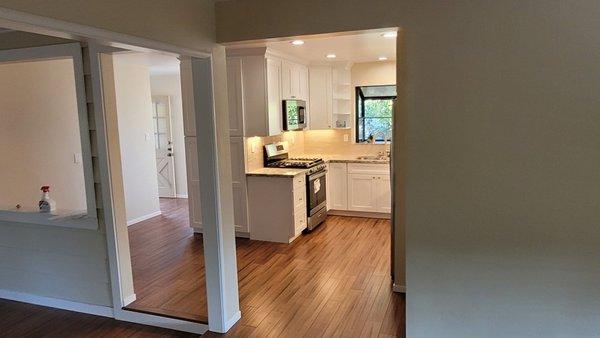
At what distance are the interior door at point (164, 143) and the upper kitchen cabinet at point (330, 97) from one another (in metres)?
3.07

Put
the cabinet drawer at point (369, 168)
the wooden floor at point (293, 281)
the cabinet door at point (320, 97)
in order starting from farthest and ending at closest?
the cabinet door at point (320, 97) < the cabinet drawer at point (369, 168) < the wooden floor at point (293, 281)

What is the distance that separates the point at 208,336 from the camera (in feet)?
10.2

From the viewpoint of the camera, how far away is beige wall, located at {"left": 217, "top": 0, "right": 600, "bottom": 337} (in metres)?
2.32

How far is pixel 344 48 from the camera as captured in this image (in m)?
5.26

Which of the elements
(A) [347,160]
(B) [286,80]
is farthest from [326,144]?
(B) [286,80]

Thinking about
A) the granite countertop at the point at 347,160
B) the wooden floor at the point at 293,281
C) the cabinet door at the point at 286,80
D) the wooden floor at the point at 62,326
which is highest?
the cabinet door at the point at 286,80

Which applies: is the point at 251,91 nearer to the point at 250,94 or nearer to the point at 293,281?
the point at 250,94

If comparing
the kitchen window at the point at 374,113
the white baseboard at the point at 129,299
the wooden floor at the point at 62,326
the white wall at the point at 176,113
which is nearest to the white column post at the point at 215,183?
the wooden floor at the point at 62,326

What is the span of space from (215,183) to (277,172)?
227 centimetres

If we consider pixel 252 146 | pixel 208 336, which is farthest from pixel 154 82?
pixel 208 336

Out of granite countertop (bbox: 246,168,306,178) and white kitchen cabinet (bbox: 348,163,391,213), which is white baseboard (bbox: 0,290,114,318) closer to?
granite countertop (bbox: 246,168,306,178)

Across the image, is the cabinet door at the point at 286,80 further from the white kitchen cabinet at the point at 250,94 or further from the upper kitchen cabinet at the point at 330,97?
the upper kitchen cabinet at the point at 330,97

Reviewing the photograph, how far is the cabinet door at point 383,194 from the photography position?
20.1 feet

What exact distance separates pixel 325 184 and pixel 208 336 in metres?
3.54
